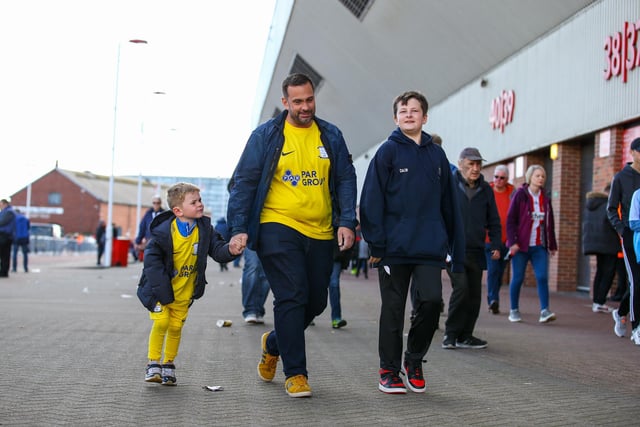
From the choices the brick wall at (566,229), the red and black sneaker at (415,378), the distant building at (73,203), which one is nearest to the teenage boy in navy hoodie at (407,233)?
the red and black sneaker at (415,378)

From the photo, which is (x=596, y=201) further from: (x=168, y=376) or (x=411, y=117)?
(x=168, y=376)

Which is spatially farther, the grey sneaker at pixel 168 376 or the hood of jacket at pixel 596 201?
the hood of jacket at pixel 596 201

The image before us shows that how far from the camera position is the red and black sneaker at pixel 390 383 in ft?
19.6

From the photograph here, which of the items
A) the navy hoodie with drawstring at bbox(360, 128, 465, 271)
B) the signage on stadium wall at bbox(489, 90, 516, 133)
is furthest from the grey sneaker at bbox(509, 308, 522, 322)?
the signage on stadium wall at bbox(489, 90, 516, 133)

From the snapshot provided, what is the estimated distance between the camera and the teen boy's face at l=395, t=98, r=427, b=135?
20.8ft

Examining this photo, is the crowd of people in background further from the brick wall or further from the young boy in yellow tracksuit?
the brick wall

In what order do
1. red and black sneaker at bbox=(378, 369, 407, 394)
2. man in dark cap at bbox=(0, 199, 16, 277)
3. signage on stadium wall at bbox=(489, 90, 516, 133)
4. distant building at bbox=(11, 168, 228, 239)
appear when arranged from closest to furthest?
1. red and black sneaker at bbox=(378, 369, 407, 394)
2. signage on stadium wall at bbox=(489, 90, 516, 133)
3. man in dark cap at bbox=(0, 199, 16, 277)
4. distant building at bbox=(11, 168, 228, 239)

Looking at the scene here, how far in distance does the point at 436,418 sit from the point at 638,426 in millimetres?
1076

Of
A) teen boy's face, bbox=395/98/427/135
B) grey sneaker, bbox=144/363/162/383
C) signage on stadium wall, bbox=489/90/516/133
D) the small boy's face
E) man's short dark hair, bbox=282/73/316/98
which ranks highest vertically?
signage on stadium wall, bbox=489/90/516/133

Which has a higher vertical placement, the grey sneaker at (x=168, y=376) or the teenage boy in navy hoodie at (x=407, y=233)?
the teenage boy in navy hoodie at (x=407, y=233)

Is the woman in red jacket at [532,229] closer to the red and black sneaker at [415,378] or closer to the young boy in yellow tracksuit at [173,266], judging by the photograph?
the red and black sneaker at [415,378]

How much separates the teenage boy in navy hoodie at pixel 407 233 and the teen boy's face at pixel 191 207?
3.63ft

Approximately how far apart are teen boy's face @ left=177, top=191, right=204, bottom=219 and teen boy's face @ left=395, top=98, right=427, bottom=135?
4.80ft

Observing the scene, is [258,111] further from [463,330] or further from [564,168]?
[463,330]
